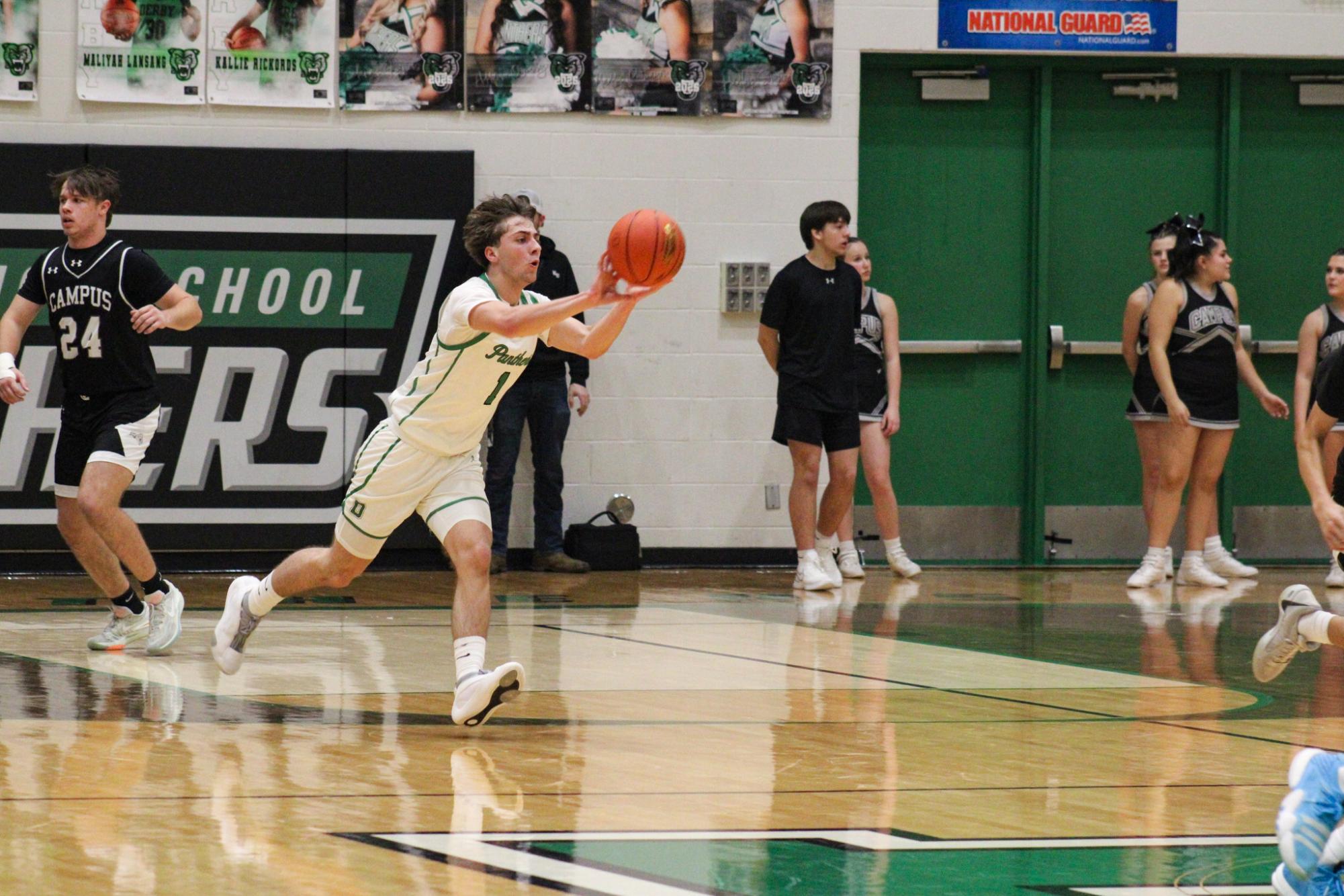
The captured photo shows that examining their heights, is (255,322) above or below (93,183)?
below

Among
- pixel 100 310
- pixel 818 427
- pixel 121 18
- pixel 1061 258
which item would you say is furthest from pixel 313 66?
pixel 1061 258

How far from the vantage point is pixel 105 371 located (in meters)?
7.44

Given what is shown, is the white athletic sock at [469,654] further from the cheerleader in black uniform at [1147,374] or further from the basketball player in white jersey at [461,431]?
the cheerleader in black uniform at [1147,374]

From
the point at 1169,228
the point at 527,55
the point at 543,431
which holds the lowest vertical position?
the point at 543,431

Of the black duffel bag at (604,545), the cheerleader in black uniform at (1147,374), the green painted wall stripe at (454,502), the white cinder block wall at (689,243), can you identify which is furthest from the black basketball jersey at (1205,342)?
the green painted wall stripe at (454,502)

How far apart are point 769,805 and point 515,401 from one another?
6.72 metres

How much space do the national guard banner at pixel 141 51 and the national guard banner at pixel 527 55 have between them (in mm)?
1666

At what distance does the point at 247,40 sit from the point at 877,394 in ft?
14.5

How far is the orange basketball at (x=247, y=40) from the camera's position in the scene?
11.1 m

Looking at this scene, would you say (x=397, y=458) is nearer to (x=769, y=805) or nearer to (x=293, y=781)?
(x=293, y=781)

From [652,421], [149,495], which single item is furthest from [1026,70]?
[149,495]

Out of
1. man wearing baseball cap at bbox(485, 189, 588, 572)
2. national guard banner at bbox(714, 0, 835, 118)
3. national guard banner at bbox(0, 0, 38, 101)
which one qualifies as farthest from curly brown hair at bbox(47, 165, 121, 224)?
national guard banner at bbox(714, 0, 835, 118)

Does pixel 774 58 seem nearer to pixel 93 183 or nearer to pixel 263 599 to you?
pixel 93 183

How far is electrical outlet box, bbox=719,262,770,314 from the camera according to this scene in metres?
11.7
